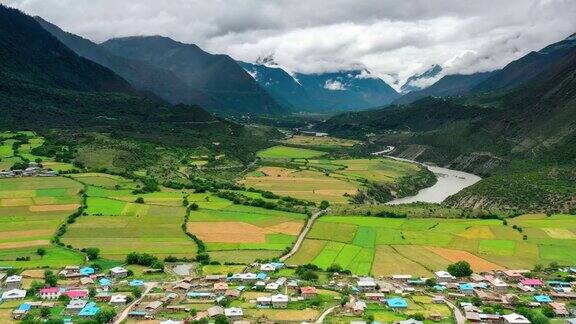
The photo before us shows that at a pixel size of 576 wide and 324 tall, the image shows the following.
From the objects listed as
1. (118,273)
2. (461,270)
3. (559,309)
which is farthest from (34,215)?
(559,309)

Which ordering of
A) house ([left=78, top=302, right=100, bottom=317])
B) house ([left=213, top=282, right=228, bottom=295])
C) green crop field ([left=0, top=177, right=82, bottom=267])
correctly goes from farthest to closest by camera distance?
green crop field ([left=0, top=177, right=82, bottom=267]) → house ([left=213, top=282, right=228, bottom=295]) → house ([left=78, top=302, right=100, bottom=317])

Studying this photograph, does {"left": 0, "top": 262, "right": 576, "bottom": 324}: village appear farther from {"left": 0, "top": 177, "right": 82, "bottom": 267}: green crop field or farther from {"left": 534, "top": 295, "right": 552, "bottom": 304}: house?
{"left": 0, "top": 177, "right": 82, "bottom": 267}: green crop field

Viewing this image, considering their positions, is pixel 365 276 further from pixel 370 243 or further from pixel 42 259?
pixel 42 259

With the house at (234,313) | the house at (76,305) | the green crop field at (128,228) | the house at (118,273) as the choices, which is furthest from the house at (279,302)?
the green crop field at (128,228)

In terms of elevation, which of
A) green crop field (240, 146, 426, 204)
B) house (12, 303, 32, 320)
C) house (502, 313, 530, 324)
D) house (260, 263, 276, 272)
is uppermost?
green crop field (240, 146, 426, 204)

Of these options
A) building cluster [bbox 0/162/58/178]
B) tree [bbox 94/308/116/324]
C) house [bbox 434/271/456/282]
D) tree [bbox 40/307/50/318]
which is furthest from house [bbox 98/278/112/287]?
building cluster [bbox 0/162/58/178]

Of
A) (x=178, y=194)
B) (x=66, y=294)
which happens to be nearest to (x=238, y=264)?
(x=66, y=294)

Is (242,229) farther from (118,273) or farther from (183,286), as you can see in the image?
(183,286)
